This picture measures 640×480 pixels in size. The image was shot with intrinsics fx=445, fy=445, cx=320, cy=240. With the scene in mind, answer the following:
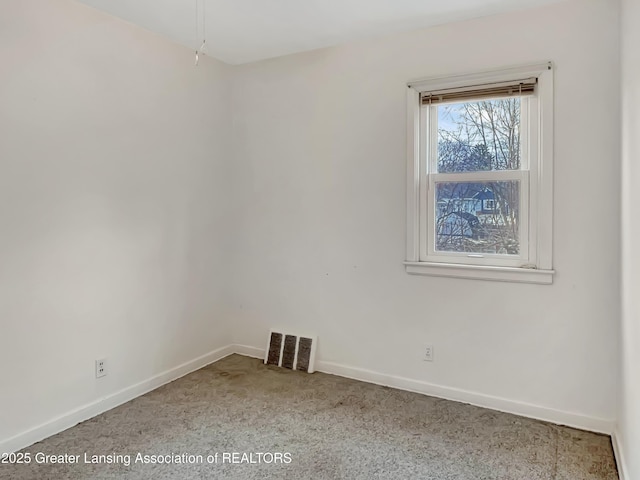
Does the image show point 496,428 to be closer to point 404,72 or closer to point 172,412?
point 172,412

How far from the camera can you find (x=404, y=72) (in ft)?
9.48

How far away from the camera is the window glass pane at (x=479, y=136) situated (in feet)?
8.73

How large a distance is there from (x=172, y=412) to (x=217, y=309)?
1.05 meters

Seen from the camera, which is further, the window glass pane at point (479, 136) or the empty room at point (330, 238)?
the window glass pane at point (479, 136)

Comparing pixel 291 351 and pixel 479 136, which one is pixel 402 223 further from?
pixel 291 351

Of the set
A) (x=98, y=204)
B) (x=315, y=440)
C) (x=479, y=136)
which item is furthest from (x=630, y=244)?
(x=98, y=204)

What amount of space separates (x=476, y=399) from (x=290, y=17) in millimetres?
2579

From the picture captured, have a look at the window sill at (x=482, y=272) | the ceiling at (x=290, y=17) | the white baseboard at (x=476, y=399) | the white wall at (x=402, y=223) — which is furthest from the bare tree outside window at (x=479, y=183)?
the white baseboard at (x=476, y=399)

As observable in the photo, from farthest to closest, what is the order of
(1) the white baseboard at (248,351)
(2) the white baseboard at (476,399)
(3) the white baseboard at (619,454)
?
(1) the white baseboard at (248,351) < (2) the white baseboard at (476,399) < (3) the white baseboard at (619,454)

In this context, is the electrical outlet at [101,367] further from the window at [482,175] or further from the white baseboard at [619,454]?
the white baseboard at [619,454]

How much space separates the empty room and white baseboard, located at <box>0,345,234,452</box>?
2 cm

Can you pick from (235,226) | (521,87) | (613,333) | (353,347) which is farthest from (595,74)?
(235,226)

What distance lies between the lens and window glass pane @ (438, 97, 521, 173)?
2.66m

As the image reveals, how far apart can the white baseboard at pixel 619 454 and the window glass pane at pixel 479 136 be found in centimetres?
153
